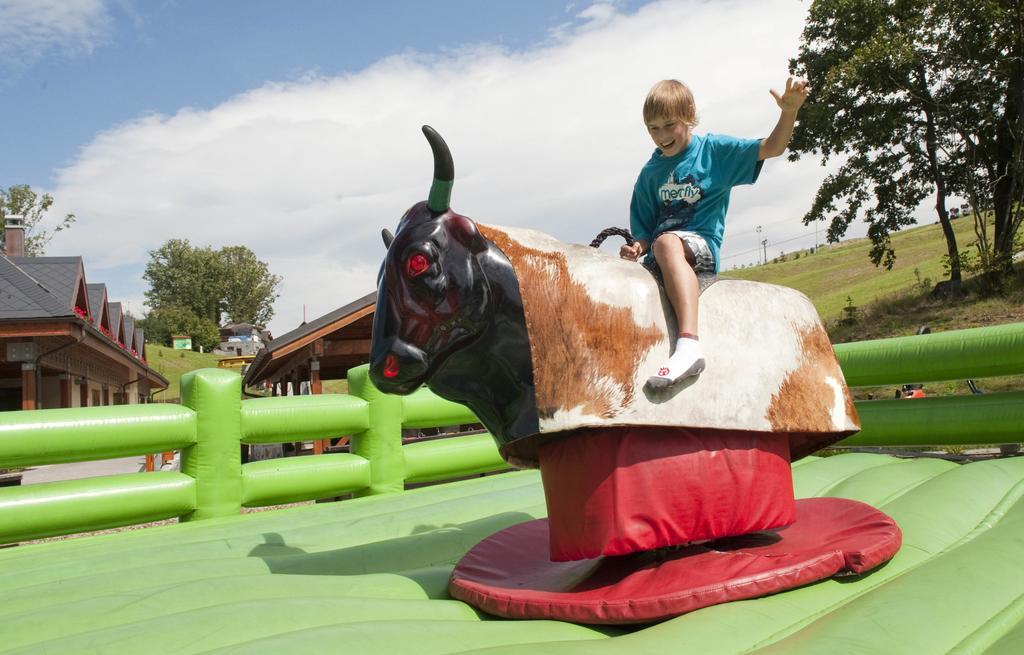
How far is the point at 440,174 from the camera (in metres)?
1.96

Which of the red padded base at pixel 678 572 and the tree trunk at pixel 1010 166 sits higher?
the tree trunk at pixel 1010 166

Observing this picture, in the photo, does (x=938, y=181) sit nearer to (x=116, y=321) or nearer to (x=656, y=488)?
(x=656, y=488)

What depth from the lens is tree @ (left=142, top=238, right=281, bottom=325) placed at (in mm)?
63625

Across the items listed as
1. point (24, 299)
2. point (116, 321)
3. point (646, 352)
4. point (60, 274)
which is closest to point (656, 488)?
point (646, 352)

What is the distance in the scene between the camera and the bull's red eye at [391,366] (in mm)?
2008

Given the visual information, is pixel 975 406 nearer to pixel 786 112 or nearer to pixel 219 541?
pixel 786 112

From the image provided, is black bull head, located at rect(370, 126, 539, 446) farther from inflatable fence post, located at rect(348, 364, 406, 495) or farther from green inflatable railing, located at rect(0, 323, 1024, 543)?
inflatable fence post, located at rect(348, 364, 406, 495)

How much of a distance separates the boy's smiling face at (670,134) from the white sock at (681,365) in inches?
22.7

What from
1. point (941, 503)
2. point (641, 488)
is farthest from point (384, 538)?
point (941, 503)

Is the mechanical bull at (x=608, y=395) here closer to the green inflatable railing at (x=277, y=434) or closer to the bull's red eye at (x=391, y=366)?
the bull's red eye at (x=391, y=366)

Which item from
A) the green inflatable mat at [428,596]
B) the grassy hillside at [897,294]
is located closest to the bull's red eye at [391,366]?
the green inflatable mat at [428,596]

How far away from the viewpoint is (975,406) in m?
3.70

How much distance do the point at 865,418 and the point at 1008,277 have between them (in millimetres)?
14409

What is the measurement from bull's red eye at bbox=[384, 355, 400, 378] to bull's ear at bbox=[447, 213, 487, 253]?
0.34 metres
